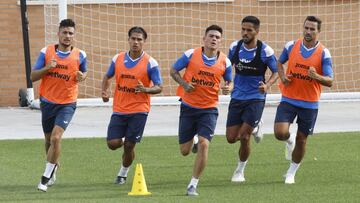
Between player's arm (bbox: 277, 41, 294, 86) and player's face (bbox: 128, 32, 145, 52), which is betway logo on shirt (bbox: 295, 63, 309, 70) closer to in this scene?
player's arm (bbox: 277, 41, 294, 86)

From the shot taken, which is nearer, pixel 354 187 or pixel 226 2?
pixel 354 187

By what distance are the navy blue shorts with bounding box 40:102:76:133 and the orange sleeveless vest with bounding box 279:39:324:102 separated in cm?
271

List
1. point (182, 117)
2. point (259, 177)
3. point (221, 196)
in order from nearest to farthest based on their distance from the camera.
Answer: point (221, 196) → point (182, 117) → point (259, 177)

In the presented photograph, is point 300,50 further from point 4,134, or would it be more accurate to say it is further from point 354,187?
point 4,134

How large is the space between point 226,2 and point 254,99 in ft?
35.8

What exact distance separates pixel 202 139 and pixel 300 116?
1606mm

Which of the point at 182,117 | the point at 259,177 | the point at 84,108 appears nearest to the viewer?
the point at 182,117

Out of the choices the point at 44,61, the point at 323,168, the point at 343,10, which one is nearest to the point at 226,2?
the point at 343,10

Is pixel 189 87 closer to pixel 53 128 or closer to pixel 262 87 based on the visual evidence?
pixel 262 87

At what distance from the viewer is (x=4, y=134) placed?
19.5 metres

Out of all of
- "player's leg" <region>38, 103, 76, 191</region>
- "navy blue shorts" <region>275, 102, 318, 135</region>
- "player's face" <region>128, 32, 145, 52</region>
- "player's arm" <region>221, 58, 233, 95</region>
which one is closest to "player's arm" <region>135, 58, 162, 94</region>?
"player's face" <region>128, 32, 145, 52</region>

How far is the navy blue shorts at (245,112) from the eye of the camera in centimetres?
1400

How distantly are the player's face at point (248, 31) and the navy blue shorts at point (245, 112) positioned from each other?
2.76 ft

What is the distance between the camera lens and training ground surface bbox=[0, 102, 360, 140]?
19719 millimetres
